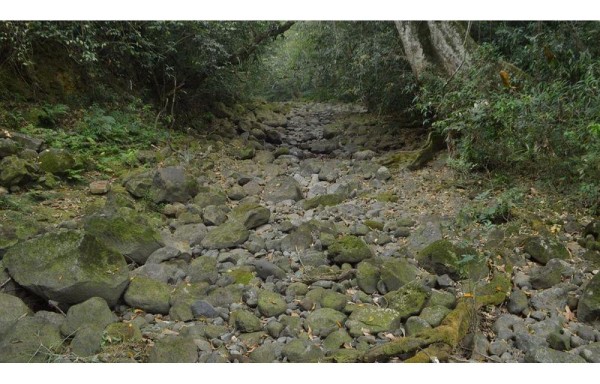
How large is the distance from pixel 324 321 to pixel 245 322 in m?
0.58

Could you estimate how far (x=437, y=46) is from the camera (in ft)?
23.6

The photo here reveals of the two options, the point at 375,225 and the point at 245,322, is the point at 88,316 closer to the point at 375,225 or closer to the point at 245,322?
the point at 245,322

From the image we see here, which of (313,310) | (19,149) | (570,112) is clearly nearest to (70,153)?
(19,149)

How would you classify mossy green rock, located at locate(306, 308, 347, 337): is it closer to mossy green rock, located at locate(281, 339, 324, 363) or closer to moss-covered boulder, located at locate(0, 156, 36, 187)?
mossy green rock, located at locate(281, 339, 324, 363)

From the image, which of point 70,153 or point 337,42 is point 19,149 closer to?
point 70,153

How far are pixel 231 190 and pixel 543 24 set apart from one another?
15.4ft

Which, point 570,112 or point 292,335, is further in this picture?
point 570,112

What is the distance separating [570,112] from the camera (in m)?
4.64

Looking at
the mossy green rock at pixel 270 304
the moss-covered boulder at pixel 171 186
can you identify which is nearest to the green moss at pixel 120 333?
the mossy green rock at pixel 270 304

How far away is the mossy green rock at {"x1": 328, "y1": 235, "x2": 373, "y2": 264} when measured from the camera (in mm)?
4344

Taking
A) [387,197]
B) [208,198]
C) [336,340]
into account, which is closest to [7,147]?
[208,198]

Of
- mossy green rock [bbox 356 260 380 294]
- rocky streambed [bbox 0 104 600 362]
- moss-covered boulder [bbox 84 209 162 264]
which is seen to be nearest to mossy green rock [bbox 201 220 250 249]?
rocky streambed [bbox 0 104 600 362]

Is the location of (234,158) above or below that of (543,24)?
below

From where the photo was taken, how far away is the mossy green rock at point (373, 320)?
130 inches
